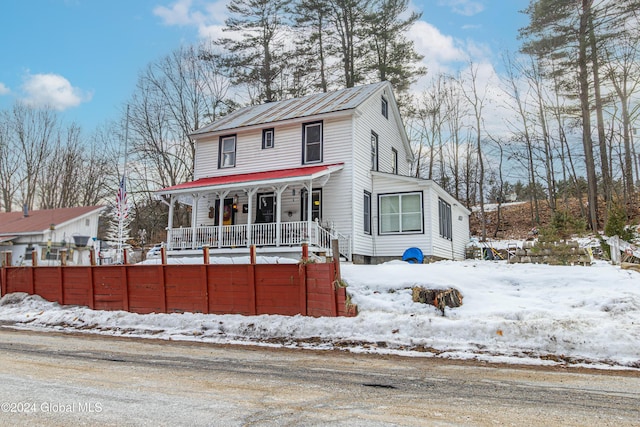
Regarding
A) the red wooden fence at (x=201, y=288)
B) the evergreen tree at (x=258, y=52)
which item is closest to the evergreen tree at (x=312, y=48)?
the evergreen tree at (x=258, y=52)

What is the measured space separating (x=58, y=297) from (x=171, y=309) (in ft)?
14.7

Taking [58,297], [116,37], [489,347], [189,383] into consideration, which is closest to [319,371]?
[189,383]

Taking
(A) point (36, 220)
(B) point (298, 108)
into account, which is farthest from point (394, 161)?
(A) point (36, 220)

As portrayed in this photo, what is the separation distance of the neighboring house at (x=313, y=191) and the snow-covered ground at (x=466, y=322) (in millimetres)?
4462

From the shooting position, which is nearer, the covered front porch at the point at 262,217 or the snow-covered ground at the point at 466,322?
the snow-covered ground at the point at 466,322

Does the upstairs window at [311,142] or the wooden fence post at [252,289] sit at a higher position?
the upstairs window at [311,142]

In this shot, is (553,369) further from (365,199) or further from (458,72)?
(458,72)

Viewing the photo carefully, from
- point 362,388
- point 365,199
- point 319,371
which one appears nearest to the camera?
point 362,388

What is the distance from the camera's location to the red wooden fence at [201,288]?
9.26m

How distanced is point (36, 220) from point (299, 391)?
94.3 feet

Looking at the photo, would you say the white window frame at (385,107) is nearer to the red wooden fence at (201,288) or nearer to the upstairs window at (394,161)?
the upstairs window at (394,161)

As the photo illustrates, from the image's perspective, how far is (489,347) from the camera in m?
7.06

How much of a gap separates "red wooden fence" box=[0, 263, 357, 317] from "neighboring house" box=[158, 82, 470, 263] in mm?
4036

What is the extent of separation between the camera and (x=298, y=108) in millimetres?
18969
